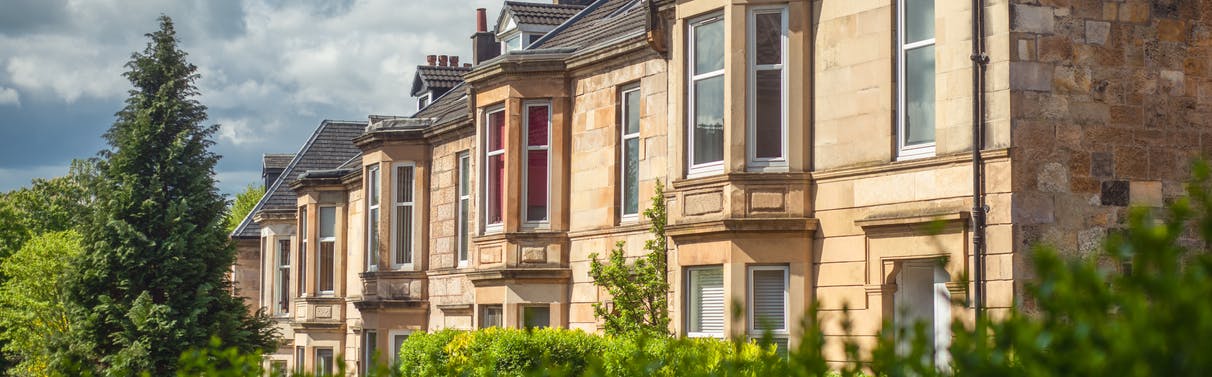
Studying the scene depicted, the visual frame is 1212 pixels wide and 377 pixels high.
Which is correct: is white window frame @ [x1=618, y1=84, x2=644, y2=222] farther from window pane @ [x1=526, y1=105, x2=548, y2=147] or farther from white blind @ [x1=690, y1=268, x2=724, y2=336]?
white blind @ [x1=690, y1=268, x2=724, y2=336]

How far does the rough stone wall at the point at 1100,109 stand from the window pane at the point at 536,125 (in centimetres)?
1069

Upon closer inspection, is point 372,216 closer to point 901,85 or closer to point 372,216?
point 372,216

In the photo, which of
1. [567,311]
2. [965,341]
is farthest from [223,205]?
[965,341]

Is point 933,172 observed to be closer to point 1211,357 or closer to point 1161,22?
point 1161,22

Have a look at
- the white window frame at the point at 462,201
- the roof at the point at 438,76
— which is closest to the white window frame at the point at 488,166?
the white window frame at the point at 462,201

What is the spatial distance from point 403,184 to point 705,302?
13.9 m

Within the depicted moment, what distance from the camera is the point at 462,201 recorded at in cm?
2856

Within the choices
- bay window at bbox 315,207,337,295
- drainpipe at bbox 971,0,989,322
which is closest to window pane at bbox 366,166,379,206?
bay window at bbox 315,207,337,295

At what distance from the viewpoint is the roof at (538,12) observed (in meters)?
32.4

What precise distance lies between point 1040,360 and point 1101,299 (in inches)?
9.2

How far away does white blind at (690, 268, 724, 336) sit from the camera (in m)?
17.9

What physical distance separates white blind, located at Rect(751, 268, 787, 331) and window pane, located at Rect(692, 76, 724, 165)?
4.64ft

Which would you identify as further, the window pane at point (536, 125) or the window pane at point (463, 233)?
the window pane at point (463, 233)

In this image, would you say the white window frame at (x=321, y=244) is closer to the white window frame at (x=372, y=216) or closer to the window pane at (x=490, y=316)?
the white window frame at (x=372, y=216)
